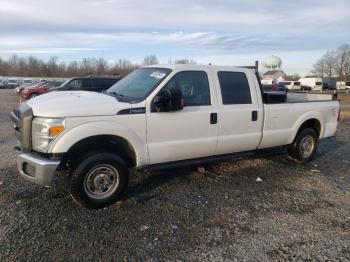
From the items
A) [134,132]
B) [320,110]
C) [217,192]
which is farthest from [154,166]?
[320,110]

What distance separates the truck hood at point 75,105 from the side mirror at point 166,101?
0.41 meters

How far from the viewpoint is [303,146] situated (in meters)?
7.36

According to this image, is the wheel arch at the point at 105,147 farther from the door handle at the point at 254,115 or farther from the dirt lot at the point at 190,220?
the door handle at the point at 254,115

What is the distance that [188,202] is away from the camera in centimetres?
505

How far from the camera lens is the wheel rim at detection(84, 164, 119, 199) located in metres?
4.64

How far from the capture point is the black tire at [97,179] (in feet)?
14.8

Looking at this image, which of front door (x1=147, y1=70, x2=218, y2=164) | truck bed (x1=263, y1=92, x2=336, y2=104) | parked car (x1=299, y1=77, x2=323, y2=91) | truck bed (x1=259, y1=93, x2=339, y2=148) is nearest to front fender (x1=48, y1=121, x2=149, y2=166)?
front door (x1=147, y1=70, x2=218, y2=164)

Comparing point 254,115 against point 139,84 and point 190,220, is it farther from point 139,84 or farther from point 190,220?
point 190,220

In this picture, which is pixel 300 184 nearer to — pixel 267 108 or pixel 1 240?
pixel 267 108

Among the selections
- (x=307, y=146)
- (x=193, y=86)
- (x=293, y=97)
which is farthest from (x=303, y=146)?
(x=193, y=86)

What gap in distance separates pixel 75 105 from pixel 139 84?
51.2 inches

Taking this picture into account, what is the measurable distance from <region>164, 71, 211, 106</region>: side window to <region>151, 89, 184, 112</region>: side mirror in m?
0.29

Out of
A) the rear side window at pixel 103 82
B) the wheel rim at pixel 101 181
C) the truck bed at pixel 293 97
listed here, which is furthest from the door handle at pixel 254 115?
the rear side window at pixel 103 82

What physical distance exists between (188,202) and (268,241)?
55.1 inches
